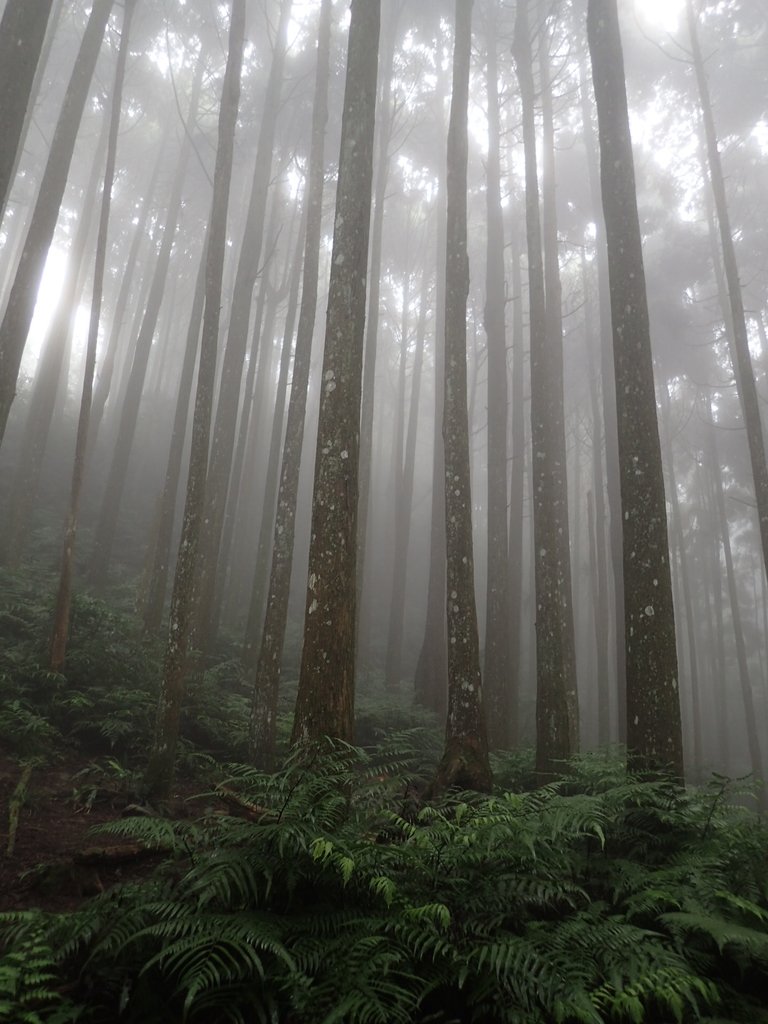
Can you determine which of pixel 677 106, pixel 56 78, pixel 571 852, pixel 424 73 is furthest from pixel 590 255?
pixel 571 852

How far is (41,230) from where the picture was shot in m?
9.88

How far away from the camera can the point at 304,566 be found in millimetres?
27969

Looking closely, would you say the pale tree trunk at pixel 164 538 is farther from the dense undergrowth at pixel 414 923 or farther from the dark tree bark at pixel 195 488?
the dense undergrowth at pixel 414 923

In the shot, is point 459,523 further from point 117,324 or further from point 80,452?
point 117,324

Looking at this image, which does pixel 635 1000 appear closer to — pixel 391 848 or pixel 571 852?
pixel 391 848

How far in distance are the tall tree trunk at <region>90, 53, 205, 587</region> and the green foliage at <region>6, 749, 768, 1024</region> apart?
1365cm

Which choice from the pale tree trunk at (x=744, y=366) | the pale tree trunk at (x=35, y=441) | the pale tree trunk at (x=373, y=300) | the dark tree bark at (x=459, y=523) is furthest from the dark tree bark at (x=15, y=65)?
the pale tree trunk at (x=744, y=366)

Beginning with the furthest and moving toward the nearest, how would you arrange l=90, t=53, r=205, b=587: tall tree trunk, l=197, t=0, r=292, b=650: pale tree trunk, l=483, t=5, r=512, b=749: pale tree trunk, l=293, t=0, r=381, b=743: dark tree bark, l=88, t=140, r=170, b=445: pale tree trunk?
l=88, t=140, r=170, b=445: pale tree trunk
l=90, t=53, r=205, b=587: tall tree trunk
l=197, t=0, r=292, b=650: pale tree trunk
l=483, t=5, r=512, b=749: pale tree trunk
l=293, t=0, r=381, b=743: dark tree bark

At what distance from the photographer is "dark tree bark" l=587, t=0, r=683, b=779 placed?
556 centimetres

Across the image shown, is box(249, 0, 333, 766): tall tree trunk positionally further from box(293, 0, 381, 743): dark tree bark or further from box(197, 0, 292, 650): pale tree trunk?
box(293, 0, 381, 743): dark tree bark

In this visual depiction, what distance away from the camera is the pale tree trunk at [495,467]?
11.5 metres

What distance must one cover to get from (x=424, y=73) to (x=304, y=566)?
20196mm

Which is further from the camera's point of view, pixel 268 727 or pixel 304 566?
pixel 304 566

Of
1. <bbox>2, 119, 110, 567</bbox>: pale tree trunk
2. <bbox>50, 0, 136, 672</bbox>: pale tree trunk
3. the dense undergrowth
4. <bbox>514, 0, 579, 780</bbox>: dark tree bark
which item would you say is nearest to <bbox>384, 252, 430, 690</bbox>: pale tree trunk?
<bbox>514, 0, 579, 780</bbox>: dark tree bark
